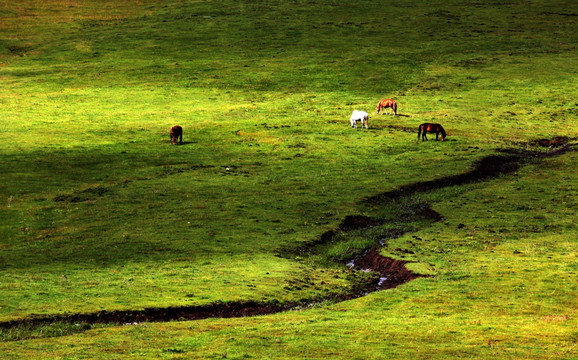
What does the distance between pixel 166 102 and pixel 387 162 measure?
107ft

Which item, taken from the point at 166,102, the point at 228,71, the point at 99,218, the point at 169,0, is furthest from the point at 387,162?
the point at 169,0

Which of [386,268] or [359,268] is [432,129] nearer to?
[359,268]

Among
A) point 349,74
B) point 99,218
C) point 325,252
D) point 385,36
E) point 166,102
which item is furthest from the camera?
point 385,36

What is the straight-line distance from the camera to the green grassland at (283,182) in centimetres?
2347

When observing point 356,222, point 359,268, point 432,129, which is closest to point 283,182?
point 356,222

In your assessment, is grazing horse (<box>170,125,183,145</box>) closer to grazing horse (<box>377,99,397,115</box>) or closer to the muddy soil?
grazing horse (<box>377,99,397,115</box>)

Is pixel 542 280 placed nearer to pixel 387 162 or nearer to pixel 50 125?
pixel 387 162

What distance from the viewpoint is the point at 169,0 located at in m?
132

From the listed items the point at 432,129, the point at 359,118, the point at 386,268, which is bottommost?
the point at 386,268

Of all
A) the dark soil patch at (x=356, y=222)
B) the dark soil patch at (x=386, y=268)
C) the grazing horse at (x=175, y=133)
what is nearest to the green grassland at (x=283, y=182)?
the dark soil patch at (x=356, y=222)

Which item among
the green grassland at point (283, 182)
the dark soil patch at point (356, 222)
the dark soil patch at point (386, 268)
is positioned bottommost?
the dark soil patch at point (386, 268)

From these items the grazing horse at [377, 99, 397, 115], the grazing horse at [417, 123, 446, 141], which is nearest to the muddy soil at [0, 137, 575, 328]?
Answer: the grazing horse at [417, 123, 446, 141]

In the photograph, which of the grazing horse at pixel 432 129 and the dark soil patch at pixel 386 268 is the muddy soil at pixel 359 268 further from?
the grazing horse at pixel 432 129

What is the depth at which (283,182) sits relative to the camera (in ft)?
159
